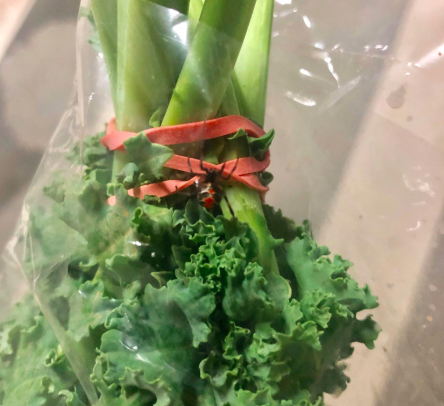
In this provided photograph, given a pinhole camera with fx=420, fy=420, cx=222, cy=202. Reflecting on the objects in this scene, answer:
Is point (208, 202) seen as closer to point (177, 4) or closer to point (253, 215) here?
point (253, 215)

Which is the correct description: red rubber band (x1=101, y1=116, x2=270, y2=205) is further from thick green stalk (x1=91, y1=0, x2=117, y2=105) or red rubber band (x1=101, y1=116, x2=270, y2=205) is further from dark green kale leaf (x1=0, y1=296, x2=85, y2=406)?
dark green kale leaf (x1=0, y1=296, x2=85, y2=406)

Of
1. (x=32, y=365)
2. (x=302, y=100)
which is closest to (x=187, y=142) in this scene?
(x=32, y=365)

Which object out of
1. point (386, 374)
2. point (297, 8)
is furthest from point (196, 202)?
point (297, 8)

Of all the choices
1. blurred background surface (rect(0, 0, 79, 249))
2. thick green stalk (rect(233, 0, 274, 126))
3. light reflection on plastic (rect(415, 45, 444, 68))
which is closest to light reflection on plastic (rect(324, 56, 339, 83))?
light reflection on plastic (rect(415, 45, 444, 68))

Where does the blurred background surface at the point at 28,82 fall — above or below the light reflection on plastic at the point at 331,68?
below

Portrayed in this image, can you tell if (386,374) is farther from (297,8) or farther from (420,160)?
(297,8)

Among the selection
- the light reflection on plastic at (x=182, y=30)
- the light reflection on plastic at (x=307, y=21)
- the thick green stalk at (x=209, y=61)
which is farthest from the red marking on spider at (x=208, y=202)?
the light reflection on plastic at (x=307, y=21)

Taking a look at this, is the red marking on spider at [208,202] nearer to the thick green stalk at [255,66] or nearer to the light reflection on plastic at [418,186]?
the thick green stalk at [255,66]
